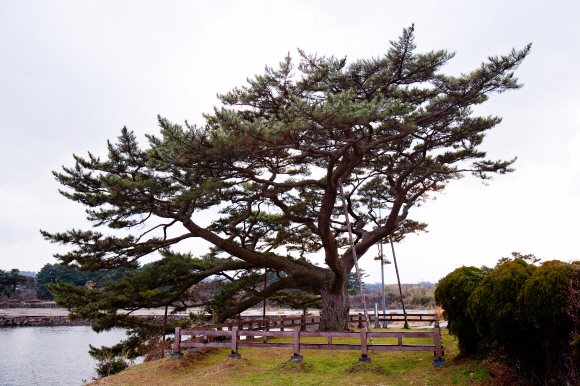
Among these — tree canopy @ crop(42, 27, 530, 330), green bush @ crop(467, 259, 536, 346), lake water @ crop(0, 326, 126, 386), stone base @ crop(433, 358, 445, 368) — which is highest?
tree canopy @ crop(42, 27, 530, 330)

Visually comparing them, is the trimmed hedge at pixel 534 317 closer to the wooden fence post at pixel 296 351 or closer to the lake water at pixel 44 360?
the wooden fence post at pixel 296 351

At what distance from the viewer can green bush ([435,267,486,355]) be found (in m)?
7.75

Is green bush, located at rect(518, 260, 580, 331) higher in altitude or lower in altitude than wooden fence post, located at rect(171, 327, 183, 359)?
higher

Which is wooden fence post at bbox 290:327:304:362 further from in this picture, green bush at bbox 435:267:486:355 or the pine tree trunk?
the pine tree trunk

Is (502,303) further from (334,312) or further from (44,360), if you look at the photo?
(44,360)

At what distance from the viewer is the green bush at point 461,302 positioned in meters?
7.75

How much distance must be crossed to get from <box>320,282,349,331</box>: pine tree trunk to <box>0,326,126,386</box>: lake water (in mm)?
9274

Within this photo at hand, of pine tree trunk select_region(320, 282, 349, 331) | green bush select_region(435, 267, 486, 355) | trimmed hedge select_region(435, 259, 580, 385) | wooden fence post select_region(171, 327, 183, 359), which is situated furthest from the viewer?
pine tree trunk select_region(320, 282, 349, 331)

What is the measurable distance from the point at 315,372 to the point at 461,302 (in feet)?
11.6

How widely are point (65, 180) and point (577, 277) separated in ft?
46.7

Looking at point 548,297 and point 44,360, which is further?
point 44,360

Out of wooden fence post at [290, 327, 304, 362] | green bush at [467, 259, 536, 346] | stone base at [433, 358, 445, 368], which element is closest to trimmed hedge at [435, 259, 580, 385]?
green bush at [467, 259, 536, 346]

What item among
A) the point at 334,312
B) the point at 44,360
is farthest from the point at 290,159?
the point at 44,360

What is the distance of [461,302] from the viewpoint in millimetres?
7965
